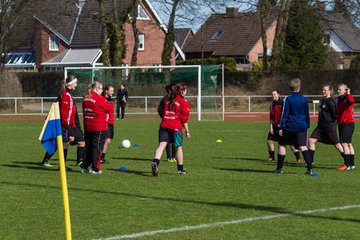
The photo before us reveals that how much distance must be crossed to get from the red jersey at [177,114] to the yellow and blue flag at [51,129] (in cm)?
597

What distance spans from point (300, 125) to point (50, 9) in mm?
42914

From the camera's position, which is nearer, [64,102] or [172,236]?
[172,236]

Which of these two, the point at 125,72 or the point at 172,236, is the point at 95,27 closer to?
the point at 125,72

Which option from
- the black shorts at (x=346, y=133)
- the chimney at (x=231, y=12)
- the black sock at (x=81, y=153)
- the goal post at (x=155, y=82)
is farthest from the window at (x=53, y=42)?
the black shorts at (x=346, y=133)

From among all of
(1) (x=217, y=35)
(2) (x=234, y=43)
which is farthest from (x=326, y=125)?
(1) (x=217, y=35)

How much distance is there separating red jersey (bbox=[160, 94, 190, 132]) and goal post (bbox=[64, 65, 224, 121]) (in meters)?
21.1

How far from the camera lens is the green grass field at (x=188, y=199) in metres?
8.52

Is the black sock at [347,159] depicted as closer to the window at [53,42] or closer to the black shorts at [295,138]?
the black shorts at [295,138]

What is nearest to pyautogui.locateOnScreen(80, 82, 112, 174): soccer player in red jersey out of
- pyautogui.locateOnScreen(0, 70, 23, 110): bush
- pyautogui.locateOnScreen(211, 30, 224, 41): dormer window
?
pyautogui.locateOnScreen(0, 70, 23, 110): bush

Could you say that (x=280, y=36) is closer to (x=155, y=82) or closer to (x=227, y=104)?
(x=227, y=104)

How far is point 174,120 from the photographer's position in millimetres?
13633

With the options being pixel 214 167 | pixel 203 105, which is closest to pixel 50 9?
pixel 203 105

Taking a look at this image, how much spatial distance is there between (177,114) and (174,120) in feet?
0.41

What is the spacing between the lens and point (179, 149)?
13656 mm
